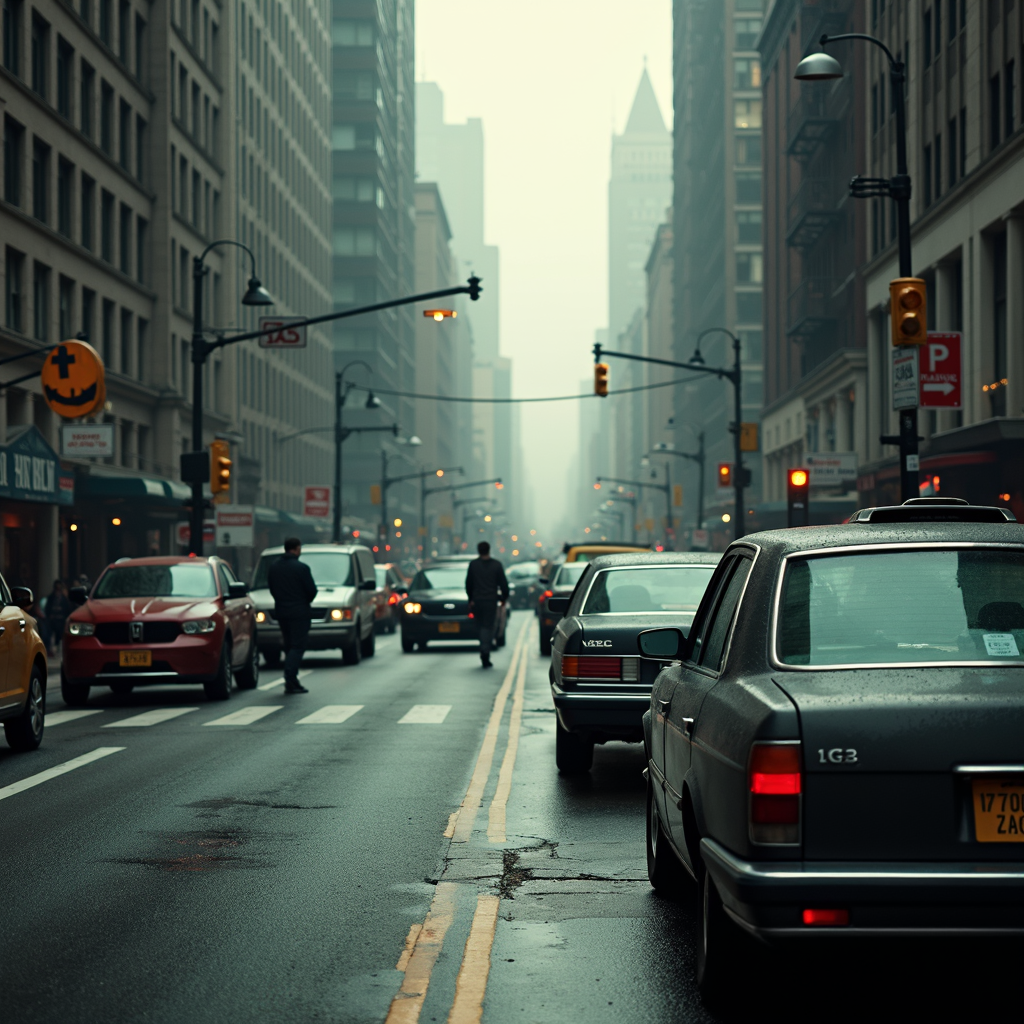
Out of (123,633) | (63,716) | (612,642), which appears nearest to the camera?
(612,642)

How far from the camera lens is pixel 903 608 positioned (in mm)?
5457

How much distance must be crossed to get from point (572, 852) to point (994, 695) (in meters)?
4.48

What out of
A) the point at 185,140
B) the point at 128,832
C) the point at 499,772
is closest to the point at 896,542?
the point at 128,832

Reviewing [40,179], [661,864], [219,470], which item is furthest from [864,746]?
[40,179]

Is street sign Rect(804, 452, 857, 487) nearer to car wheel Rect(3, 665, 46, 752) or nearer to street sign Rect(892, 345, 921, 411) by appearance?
street sign Rect(892, 345, 921, 411)

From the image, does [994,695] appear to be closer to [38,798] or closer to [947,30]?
[38,798]

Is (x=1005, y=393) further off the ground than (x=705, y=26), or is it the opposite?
(x=705, y=26)

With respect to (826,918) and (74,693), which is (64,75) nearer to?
(74,693)

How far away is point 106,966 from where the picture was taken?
6375 mm

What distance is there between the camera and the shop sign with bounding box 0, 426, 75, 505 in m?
30.0

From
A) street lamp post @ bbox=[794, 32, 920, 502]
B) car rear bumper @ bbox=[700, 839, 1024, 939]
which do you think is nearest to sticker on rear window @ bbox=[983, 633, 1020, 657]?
car rear bumper @ bbox=[700, 839, 1024, 939]

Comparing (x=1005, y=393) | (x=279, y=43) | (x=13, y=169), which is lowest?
(x=1005, y=393)

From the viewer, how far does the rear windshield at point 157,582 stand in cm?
2022

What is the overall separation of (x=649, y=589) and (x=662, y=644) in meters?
6.00
